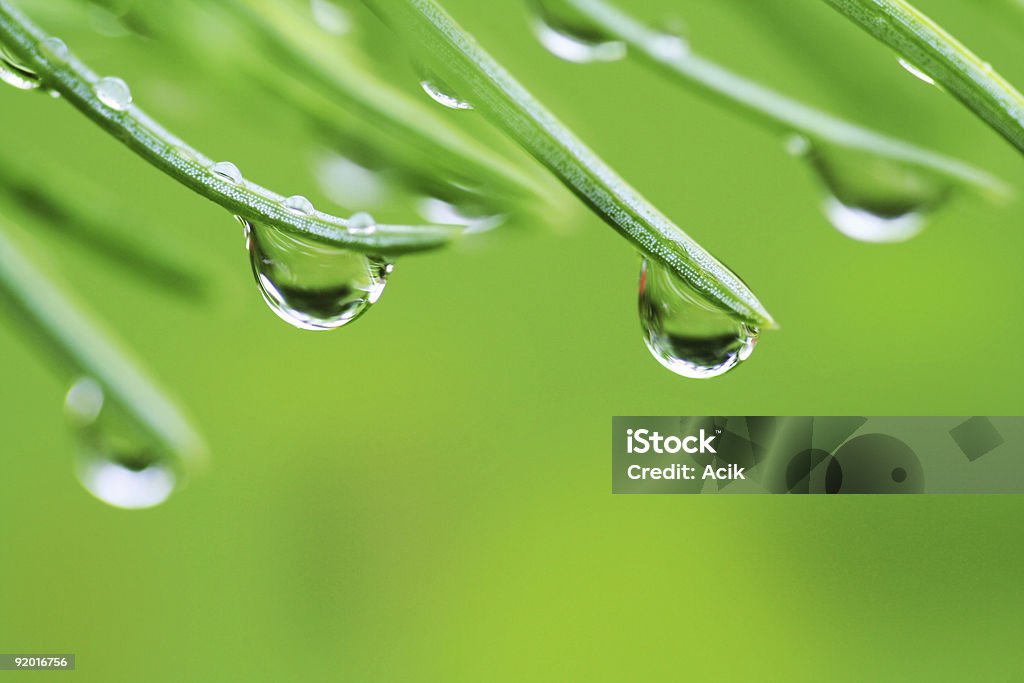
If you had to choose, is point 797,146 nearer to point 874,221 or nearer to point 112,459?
point 874,221

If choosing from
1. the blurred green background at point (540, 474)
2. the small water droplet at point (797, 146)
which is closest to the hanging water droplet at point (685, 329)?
the small water droplet at point (797, 146)

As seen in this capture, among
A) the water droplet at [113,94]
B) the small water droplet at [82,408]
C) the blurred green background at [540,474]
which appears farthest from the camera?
the blurred green background at [540,474]

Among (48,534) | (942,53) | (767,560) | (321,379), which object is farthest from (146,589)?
(942,53)

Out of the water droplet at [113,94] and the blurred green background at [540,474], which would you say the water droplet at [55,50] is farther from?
the blurred green background at [540,474]

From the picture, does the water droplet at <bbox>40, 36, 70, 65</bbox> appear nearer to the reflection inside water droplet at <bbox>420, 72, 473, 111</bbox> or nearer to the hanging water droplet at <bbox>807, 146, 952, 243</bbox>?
the reflection inside water droplet at <bbox>420, 72, 473, 111</bbox>

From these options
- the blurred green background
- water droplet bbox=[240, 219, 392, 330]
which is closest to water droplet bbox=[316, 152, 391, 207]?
water droplet bbox=[240, 219, 392, 330]
